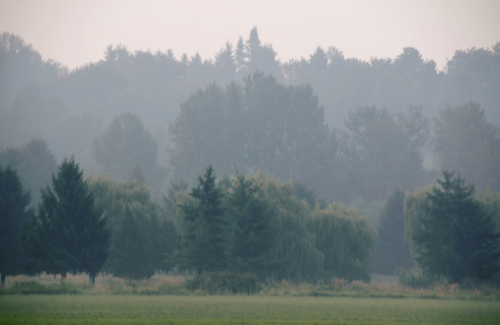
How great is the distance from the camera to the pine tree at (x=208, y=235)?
35938 mm

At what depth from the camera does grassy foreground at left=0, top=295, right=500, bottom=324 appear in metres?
18.3

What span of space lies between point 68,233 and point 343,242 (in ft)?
72.1

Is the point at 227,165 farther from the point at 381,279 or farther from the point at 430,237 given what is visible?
the point at 430,237

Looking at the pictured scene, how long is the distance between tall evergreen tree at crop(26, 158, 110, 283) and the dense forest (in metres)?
0.12

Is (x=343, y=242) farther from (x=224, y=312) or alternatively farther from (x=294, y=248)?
(x=224, y=312)

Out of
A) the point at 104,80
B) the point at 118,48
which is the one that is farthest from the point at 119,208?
the point at 118,48

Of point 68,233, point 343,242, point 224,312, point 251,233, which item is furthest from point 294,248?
point 224,312

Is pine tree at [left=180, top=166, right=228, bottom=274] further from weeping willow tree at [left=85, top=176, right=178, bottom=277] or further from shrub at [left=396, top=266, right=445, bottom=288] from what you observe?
shrub at [left=396, top=266, right=445, bottom=288]

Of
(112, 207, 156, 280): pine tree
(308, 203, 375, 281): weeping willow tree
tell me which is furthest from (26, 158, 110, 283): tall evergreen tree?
(308, 203, 375, 281): weeping willow tree

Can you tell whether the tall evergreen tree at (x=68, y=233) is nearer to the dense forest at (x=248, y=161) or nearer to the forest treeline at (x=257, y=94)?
the dense forest at (x=248, y=161)

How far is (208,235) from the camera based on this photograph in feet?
120

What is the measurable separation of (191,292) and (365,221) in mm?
20305

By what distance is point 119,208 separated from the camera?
47.9 metres

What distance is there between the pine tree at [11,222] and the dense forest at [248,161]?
12cm
